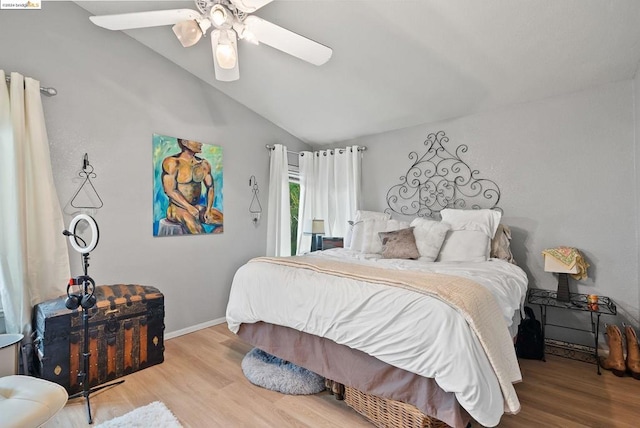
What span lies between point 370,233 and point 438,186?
105cm

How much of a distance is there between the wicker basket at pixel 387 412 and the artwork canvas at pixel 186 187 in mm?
2302

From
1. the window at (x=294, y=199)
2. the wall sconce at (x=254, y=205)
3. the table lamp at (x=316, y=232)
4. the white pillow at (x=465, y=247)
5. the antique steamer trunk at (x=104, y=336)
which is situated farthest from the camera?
the window at (x=294, y=199)

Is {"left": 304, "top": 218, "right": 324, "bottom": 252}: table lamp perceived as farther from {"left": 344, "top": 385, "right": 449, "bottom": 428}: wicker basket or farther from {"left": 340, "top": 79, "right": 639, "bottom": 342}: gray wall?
{"left": 344, "top": 385, "right": 449, "bottom": 428}: wicker basket

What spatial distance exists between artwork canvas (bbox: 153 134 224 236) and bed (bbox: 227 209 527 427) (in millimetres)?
1147

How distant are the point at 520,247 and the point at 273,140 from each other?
317 centimetres

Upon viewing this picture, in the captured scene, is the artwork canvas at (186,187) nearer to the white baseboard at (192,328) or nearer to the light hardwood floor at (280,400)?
the white baseboard at (192,328)

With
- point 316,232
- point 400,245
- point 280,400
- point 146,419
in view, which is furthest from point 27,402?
point 316,232

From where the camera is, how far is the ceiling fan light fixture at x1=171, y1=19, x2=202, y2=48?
1783mm

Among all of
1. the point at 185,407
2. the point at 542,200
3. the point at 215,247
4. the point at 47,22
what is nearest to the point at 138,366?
the point at 185,407

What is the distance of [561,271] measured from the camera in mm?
2619

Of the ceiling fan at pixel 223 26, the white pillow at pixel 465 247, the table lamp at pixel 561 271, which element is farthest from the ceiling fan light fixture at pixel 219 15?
the table lamp at pixel 561 271

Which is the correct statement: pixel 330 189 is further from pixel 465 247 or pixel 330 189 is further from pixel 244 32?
pixel 244 32

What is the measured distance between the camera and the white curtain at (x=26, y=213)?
217 centimetres

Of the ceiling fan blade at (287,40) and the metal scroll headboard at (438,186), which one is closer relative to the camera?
the ceiling fan blade at (287,40)
